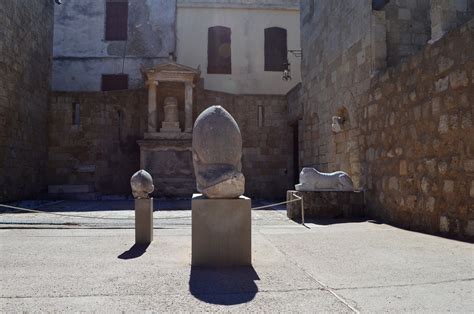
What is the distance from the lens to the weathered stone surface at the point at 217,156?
357 cm

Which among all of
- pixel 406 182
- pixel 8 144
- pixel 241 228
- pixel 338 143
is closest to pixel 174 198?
pixel 8 144

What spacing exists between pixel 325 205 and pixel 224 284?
14.9 feet

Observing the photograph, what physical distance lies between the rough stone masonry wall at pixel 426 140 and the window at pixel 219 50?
384 inches

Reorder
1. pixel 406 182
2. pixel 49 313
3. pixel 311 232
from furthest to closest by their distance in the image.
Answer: pixel 406 182 < pixel 311 232 < pixel 49 313

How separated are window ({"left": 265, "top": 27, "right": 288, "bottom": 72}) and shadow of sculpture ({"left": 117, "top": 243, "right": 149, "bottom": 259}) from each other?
42.4 feet

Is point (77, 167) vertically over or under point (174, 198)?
over

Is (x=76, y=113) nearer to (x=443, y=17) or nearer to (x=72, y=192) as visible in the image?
(x=72, y=192)

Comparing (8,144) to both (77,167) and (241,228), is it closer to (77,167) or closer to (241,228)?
(77,167)

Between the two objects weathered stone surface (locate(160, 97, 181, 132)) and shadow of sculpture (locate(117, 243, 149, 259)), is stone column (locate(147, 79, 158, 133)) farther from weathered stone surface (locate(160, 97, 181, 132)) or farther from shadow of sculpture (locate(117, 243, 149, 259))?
shadow of sculpture (locate(117, 243, 149, 259))

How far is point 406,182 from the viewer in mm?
6051

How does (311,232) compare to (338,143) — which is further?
(338,143)

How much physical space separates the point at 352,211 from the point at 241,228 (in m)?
4.33

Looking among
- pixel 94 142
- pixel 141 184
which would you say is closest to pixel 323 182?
pixel 141 184

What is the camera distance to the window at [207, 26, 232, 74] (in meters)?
16.2
